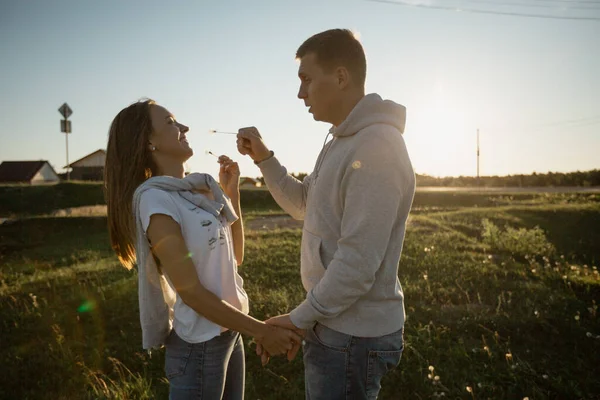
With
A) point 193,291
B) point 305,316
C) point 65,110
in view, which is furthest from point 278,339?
point 65,110

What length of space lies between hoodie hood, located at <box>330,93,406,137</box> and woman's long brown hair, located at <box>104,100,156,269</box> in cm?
116

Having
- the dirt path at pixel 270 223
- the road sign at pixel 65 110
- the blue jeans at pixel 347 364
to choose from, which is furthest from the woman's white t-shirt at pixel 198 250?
the road sign at pixel 65 110

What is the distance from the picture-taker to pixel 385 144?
76.5 inches

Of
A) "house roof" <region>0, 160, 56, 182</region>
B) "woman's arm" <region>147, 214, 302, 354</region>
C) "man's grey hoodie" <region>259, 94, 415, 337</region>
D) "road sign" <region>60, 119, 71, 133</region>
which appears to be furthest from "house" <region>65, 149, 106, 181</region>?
"man's grey hoodie" <region>259, 94, 415, 337</region>

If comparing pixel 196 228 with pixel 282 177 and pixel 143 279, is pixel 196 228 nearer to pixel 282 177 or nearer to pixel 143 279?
pixel 143 279

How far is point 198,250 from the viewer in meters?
2.17

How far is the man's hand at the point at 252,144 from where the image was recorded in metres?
2.78

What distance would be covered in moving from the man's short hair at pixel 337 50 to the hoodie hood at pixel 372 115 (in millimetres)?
258

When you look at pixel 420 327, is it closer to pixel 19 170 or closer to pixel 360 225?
pixel 360 225

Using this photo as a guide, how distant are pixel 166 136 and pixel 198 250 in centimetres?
75

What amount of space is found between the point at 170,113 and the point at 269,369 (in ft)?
10.6

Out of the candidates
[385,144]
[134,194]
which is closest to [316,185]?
[385,144]

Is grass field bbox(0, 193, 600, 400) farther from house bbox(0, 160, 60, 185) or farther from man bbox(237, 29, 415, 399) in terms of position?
house bbox(0, 160, 60, 185)

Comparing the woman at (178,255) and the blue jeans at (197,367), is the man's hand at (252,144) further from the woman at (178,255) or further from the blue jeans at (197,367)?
the blue jeans at (197,367)
